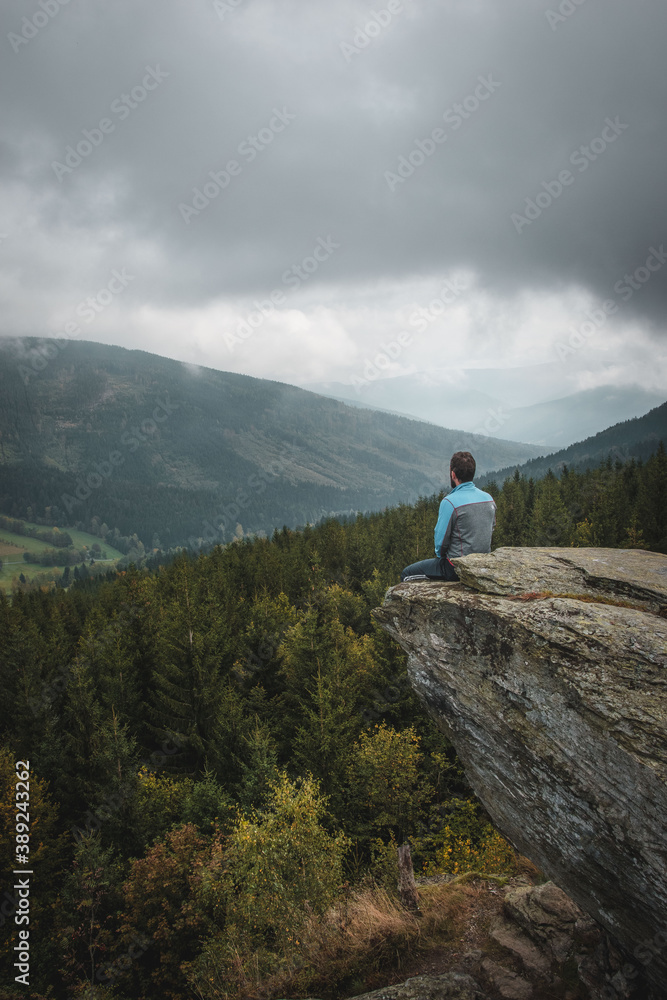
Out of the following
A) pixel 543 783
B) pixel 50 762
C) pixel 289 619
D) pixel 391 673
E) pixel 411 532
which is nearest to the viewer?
pixel 543 783

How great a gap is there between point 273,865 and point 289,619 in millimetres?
32450

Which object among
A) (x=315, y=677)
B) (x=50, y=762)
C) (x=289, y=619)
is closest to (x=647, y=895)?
(x=315, y=677)

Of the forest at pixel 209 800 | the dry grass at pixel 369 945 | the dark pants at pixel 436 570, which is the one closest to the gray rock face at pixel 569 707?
the dark pants at pixel 436 570

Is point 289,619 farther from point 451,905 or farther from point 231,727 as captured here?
point 451,905

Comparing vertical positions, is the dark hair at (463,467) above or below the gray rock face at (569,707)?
above

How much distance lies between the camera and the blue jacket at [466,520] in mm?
9656

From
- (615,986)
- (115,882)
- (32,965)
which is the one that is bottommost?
(32,965)

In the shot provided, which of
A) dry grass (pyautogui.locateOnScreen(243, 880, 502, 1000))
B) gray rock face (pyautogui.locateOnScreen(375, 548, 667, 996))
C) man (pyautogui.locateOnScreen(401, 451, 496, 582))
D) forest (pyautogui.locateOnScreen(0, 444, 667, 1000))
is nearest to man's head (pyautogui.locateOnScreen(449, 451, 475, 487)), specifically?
man (pyautogui.locateOnScreen(401, 451, 496, 582))

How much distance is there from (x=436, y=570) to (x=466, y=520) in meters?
1.58

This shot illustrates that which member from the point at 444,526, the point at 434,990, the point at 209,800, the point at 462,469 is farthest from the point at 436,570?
the point at 209,800

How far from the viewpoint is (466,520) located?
9695 mm

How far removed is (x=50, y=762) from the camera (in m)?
30.0

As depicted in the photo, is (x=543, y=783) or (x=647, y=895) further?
(x=543, y=783)

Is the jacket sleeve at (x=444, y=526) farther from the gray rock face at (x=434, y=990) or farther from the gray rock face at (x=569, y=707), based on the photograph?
the gray rock face at (x=434, y=990)
